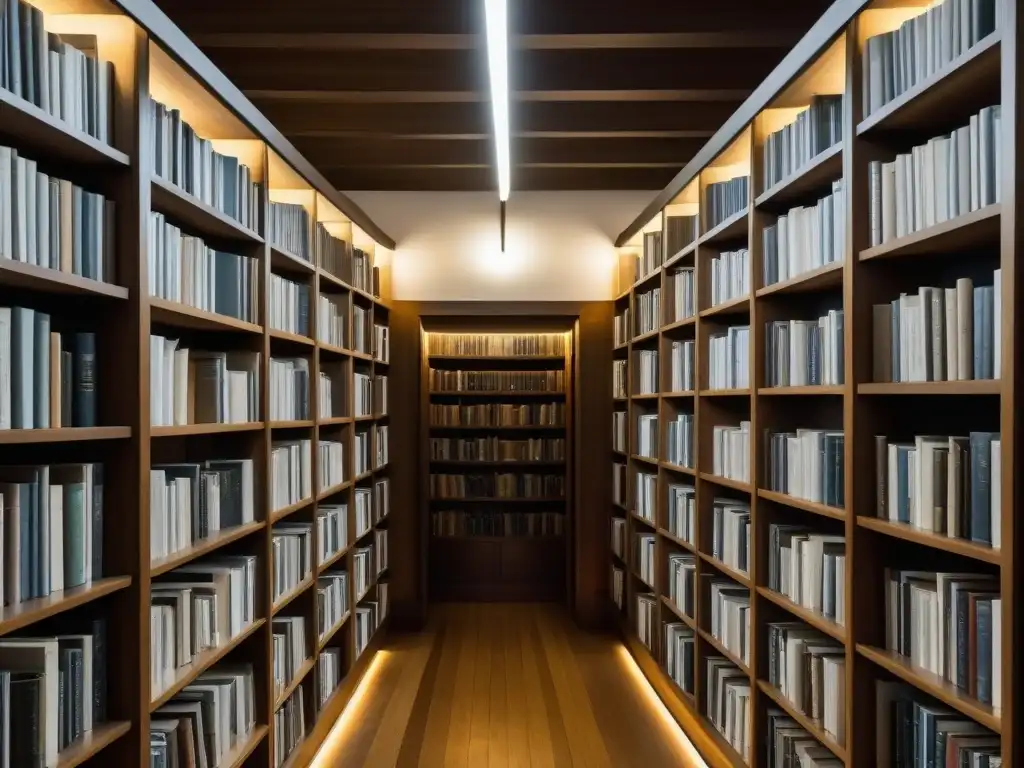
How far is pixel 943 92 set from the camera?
6.71 ft

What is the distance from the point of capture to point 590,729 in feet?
14.1

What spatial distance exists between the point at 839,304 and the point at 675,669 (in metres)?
2.30

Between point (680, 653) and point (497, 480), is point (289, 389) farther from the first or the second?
point (497, 480)

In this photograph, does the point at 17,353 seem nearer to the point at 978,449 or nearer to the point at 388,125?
the point at 978,449

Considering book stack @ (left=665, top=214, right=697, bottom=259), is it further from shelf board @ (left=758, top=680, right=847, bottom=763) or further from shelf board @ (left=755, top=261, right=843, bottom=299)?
shelf board @ (left=758, top=680, right=847, bottom=763)

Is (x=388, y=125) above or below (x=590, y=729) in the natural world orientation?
above

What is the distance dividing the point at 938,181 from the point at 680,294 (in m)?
2.42

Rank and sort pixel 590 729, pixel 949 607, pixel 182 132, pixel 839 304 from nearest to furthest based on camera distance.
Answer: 1. pixel 949 607
2. pixel 182 132
3. pixel 839 304
4. pixel 590 729

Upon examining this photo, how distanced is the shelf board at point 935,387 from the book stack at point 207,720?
2.37 m

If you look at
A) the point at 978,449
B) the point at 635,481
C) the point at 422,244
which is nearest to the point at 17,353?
the point at 978,449

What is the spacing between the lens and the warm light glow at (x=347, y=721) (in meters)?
3.92

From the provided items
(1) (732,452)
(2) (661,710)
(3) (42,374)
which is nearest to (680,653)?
(2) (661,710)

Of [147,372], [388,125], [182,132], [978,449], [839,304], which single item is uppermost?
[388,125]

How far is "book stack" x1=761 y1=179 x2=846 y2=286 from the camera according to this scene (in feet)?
8.48
